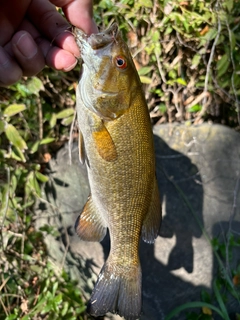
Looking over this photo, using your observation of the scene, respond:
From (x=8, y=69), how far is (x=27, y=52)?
89 mm

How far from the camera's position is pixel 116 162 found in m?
1.35

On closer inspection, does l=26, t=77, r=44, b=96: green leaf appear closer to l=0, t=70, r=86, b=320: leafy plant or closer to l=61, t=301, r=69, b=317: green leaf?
l=0, t=70, r=86, b=320: leafy plant

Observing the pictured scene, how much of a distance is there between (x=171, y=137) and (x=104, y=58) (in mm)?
1327

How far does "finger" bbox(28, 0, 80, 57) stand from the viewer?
4.57ft

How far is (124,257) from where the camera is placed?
152cm

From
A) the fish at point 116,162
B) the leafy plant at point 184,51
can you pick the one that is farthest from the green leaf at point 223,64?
the fish at point 116,162

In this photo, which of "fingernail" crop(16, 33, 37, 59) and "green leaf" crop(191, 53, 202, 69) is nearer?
"fingernail" crop(16, 33, 37, 59)

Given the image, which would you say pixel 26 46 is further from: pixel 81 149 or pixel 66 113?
pixel 66 113

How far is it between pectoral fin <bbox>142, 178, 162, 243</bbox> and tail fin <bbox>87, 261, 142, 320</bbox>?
15cm

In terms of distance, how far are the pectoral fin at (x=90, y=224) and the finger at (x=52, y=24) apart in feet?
1.92

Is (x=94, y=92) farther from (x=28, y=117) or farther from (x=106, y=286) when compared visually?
(x=28, y=117)

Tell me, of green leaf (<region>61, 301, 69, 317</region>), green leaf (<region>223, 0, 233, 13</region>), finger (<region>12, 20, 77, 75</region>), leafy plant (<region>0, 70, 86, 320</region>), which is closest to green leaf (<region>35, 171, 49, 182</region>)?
leafy plant (<region>0, 70, 86, 320</region>)

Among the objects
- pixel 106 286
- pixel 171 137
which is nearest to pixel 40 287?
pixel 106 286

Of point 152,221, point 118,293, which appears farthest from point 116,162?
point 118,293
